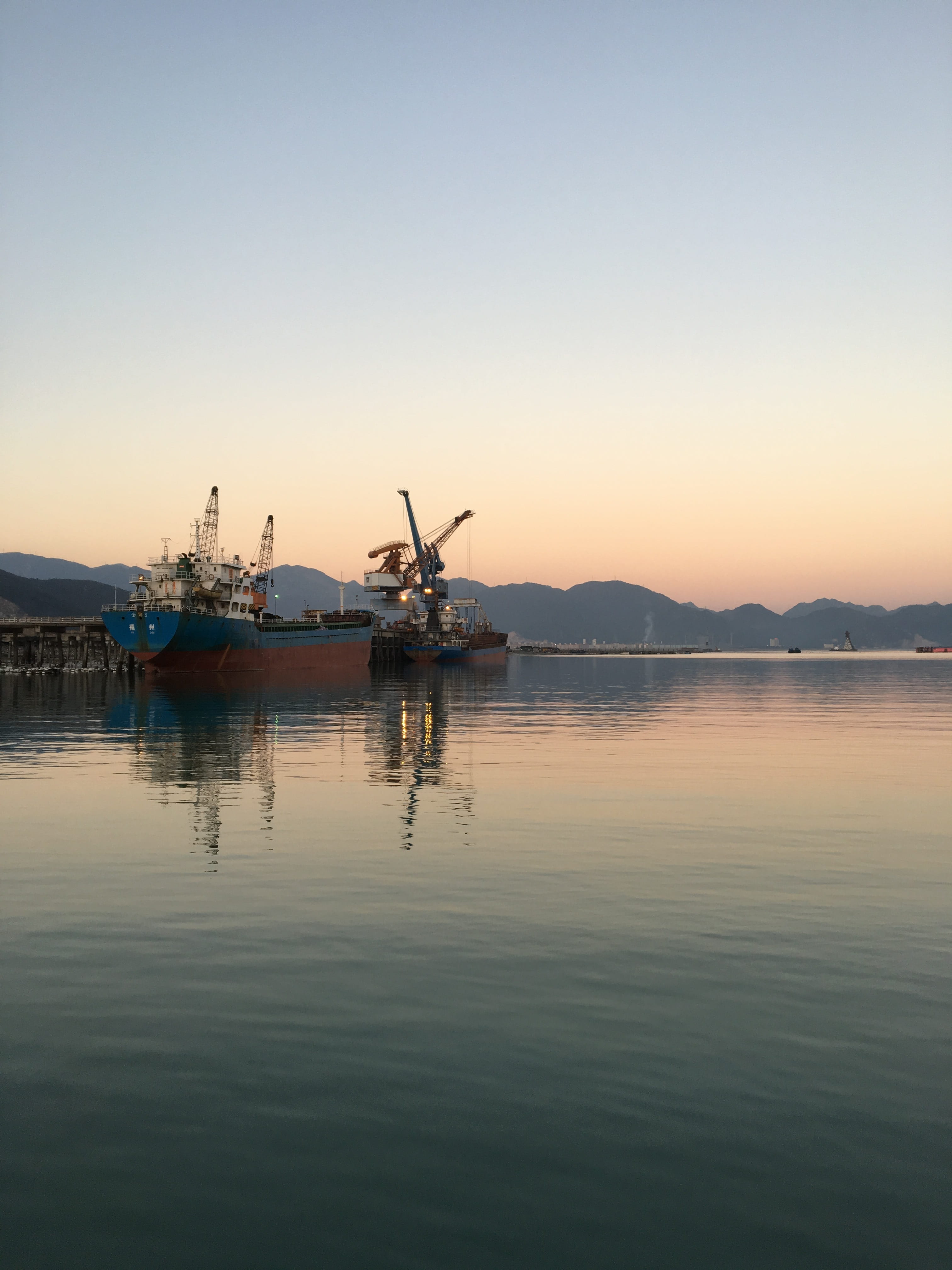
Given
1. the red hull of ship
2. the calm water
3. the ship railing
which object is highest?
the ship railing

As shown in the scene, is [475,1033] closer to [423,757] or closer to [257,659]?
[423,757]

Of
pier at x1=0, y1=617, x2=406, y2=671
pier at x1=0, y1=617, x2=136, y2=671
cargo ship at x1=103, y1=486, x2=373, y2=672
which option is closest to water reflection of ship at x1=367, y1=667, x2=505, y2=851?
cargo ship at x1=103, y1=486, x2=373, y2=672

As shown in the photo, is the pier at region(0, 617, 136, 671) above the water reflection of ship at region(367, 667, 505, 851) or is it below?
above

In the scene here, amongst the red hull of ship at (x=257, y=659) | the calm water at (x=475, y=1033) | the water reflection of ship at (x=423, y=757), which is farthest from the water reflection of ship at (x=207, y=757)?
the red hull of ship at (x=257, y=659)

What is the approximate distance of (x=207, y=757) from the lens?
39469 millimetres

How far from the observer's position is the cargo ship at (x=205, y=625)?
365 ft

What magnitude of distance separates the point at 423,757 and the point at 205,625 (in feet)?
265

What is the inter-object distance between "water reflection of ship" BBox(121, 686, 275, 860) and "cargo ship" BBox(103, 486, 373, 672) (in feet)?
133

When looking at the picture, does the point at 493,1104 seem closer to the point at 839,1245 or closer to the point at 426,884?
the point at 839,1245

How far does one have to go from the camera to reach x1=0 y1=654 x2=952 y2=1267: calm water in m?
7.18

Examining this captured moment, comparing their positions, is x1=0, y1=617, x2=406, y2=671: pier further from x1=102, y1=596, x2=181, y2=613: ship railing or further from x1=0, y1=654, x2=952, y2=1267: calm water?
x1=0, y1=654, x2=952, y2=1267: calm water

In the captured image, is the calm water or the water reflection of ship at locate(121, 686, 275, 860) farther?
the water reflection of ship at locate(121, 686, 275, 860)

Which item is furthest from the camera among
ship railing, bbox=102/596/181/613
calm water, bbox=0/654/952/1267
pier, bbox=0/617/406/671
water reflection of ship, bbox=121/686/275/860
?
pier, bbox=0/617/406/671

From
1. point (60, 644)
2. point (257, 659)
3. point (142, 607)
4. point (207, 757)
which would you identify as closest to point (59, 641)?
point (60, 644)
